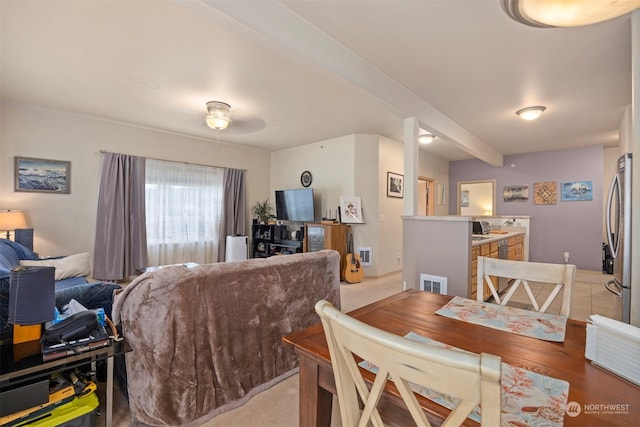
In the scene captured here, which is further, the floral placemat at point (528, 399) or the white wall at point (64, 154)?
the white wall at point (64, 154)

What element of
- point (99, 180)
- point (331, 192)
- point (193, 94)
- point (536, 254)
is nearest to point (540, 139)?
point (536, 254)

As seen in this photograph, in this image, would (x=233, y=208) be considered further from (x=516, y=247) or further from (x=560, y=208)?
(x=560, y=208)

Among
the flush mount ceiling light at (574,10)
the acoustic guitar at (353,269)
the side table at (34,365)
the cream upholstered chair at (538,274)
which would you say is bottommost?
the acoustic guitar at (353,269)

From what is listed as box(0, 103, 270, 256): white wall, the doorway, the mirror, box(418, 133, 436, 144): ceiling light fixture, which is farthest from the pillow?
the mirror

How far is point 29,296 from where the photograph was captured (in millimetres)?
1278

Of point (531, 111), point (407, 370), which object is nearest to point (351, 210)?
point (531, 111)

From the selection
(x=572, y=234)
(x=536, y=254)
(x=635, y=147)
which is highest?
(x=635, y=147)

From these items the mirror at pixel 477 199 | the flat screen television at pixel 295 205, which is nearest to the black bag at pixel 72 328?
the flat screen television at pixel 295 205

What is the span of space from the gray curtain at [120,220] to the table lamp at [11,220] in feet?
2.72

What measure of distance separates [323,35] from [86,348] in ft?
8.26

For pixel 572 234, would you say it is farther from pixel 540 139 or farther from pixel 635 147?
pixel 635 147

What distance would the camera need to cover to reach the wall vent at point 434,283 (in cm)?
Answer: 302

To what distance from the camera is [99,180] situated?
14.1 feet

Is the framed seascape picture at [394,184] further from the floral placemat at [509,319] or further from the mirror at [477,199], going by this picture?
the mirror at [477,199]
